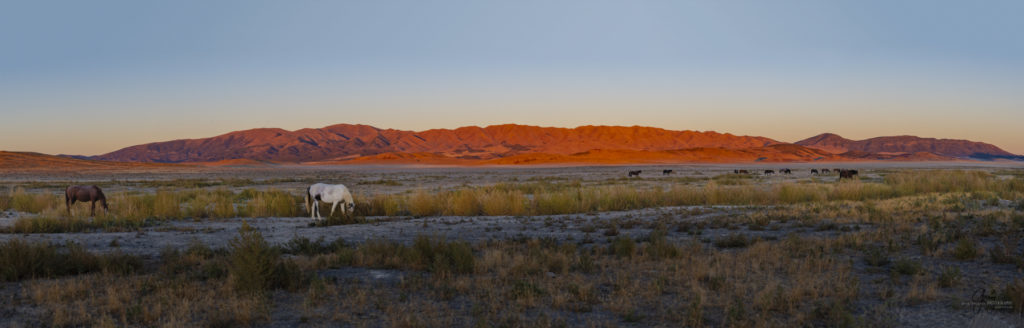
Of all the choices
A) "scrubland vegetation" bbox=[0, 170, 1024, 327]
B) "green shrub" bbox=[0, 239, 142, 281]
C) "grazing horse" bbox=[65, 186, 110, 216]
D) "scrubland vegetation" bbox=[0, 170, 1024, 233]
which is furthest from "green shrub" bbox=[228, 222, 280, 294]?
"grazing horse" bbox=[65, 186, 110, 216]

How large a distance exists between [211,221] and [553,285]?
38.8 ft

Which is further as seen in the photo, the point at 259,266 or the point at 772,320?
the point at 259,266

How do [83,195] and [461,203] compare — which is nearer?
[83,195]

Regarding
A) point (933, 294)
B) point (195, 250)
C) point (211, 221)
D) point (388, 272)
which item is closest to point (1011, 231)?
point (933, 294)

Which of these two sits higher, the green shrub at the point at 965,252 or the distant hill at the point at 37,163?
the distant hill at the point at 37,163

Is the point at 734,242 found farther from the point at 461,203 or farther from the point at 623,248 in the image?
the point at 461,203

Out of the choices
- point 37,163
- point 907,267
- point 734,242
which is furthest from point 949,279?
point 37,163

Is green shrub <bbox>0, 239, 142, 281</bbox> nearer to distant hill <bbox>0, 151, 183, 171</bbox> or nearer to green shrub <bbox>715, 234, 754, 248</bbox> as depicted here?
green shrub <bbox>715, 234, 754, 248</bbox>

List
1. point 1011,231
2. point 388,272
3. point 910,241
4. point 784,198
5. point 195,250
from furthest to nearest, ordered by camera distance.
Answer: point 784,198 < point 1011,231 < point 910,241 < point 195,250 < point 388,272

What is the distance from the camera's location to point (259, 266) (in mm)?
7328

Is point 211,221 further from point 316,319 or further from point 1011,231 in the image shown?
point 1011,231

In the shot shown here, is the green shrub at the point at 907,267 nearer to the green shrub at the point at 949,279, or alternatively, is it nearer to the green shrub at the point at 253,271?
the green shrub at the point at 949,279

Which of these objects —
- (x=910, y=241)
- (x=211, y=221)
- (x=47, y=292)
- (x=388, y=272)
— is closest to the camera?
(x=47, y=292)

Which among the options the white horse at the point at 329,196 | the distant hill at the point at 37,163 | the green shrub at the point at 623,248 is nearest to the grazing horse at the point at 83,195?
the white horse at the point at 329,196
